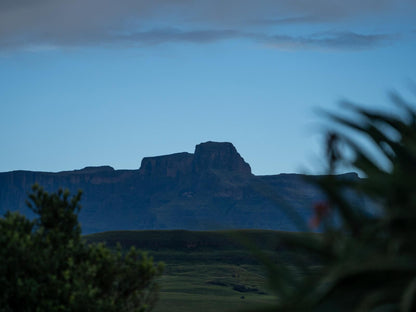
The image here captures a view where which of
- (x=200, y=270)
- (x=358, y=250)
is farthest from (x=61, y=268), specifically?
(x=200, y=270)

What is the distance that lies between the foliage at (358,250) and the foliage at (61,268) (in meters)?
10.3

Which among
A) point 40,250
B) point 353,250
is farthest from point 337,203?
point 40,250

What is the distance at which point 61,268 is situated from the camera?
572 inches

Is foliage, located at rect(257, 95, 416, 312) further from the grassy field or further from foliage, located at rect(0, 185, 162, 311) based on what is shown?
the grassy field

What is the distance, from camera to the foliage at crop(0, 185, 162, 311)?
13.3 m

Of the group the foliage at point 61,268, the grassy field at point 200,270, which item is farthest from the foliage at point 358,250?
the grassy field at point 200,270

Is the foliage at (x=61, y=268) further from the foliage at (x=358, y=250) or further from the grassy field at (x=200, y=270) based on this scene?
the grassy field at (x=200, y=270)

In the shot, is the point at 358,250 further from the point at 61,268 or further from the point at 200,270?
the point at 200,270

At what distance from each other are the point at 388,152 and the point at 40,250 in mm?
11538

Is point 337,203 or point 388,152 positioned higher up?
point 388,152

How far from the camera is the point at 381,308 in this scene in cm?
296

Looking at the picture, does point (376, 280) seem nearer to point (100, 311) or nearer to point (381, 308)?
point (381, 308)

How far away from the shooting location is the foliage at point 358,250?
9.66 feet

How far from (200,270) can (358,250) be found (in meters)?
104
